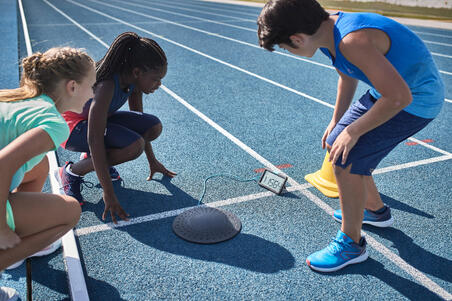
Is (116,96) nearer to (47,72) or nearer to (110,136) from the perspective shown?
(110,136)

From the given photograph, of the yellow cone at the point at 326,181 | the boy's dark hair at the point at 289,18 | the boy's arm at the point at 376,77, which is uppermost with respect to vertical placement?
the boy's dark hair at the point at 289,18

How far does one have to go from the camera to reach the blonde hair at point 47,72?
212cm

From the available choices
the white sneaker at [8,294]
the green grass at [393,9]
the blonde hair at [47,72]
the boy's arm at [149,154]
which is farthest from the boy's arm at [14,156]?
the green grass at [393,9]

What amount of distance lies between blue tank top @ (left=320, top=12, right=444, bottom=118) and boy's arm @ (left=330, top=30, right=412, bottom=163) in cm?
8

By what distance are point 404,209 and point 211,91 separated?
4.11 m

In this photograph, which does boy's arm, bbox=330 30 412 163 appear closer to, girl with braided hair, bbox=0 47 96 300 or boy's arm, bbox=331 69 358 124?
boy's arm, bbox=331 69 358 124

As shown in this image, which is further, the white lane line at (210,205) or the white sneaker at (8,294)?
the white lane line at (210,205)

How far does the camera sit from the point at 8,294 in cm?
224

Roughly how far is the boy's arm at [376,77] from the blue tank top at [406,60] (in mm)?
84

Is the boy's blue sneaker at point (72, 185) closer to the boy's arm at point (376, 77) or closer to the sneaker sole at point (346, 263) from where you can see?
the sneaker sole at point (346, 263)

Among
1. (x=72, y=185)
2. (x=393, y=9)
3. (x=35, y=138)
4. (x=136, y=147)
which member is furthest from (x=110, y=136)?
(x=393, y=9)

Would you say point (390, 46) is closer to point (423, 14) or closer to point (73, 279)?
point (73, 279)

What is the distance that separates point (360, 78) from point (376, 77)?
13.4 inches

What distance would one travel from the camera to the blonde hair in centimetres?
212
